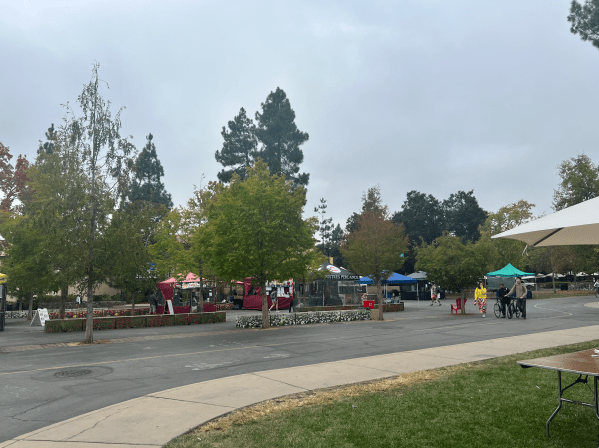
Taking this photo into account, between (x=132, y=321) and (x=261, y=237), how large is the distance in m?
7.77

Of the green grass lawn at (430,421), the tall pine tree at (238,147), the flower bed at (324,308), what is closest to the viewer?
the green grass lawn at (430,421)

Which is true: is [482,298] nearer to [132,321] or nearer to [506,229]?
[132,321]

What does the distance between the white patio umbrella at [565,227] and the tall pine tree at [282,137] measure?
193 ft

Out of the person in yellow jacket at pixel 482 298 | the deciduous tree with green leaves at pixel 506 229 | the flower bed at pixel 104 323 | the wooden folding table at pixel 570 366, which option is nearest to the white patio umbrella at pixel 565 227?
the wooden folding table at pixel 570 366

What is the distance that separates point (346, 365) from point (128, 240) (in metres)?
10.1

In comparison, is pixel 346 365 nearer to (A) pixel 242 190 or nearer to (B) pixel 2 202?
(A) pixel 242 190

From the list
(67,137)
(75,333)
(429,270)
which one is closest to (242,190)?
(67,137)

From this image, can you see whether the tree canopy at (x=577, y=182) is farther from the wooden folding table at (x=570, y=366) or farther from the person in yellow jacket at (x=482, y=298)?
the wooden folding table at (x=570, y=366)

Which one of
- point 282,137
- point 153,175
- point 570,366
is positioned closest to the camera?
point 570,366

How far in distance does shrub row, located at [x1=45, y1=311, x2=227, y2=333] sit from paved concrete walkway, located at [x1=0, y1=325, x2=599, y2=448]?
14125mm

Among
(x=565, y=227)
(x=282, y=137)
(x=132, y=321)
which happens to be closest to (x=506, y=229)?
(x=282, y=137)

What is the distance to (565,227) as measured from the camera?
18.5ft

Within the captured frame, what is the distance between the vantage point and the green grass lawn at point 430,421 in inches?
193

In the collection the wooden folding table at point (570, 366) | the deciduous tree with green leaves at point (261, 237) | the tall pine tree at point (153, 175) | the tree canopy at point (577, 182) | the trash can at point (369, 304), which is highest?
the tall pine tree at point (153, 175)
